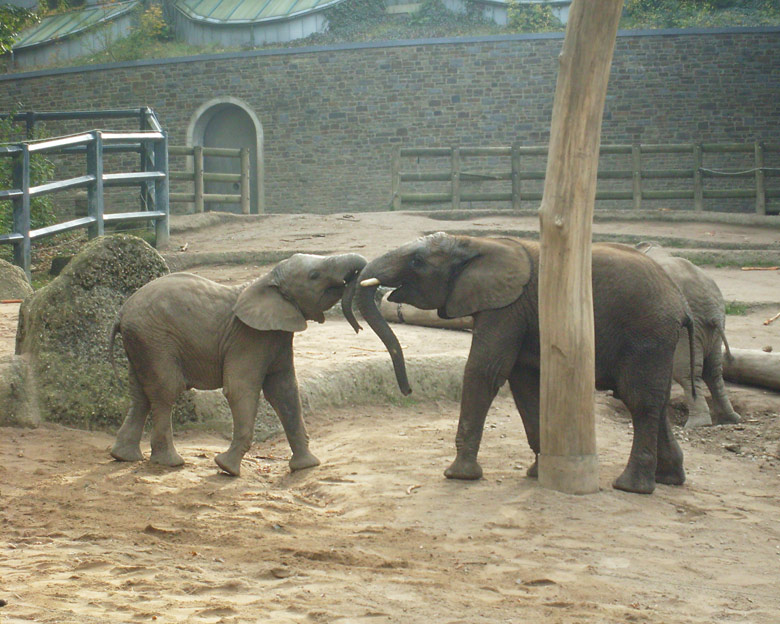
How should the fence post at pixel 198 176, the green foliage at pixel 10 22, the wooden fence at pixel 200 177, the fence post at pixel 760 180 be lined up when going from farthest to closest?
the fence post at pixel 760 180 → the fence post at pixel 198 176 → the wooden fence at pixel 200 177 → the green foliage at pixel 10 22

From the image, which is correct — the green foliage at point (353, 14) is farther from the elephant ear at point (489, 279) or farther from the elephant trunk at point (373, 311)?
the elephant trunk at point (373, 311)

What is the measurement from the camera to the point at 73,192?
2888 centimetres

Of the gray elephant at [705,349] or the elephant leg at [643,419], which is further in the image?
the gray elephant at [705,349]

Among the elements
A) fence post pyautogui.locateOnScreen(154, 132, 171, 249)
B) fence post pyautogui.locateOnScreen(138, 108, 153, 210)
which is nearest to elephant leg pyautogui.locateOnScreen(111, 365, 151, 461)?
fence post pyautogui.locateOnScreen(154, 132, 171, 249)

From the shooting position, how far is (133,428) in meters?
5.96

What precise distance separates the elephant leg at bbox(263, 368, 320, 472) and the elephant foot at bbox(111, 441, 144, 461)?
800 mm

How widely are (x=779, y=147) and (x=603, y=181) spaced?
5006mm

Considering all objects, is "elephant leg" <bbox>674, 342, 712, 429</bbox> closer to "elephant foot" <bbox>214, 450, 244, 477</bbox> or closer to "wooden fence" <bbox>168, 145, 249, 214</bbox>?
"elephant foot" <bbox>214, 450, 244, 477</bbox>

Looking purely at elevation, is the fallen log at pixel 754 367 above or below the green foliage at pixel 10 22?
below

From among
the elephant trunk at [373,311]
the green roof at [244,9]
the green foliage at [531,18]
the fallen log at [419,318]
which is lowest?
the fallen log at [419,318]

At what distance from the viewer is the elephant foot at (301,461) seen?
6.09m

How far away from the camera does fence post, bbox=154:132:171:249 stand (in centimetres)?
1485

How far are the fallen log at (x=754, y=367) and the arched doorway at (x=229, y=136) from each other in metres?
19.4

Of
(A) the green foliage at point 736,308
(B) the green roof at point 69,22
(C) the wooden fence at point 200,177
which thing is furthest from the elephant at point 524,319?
(B) the green roof at point 69,22
